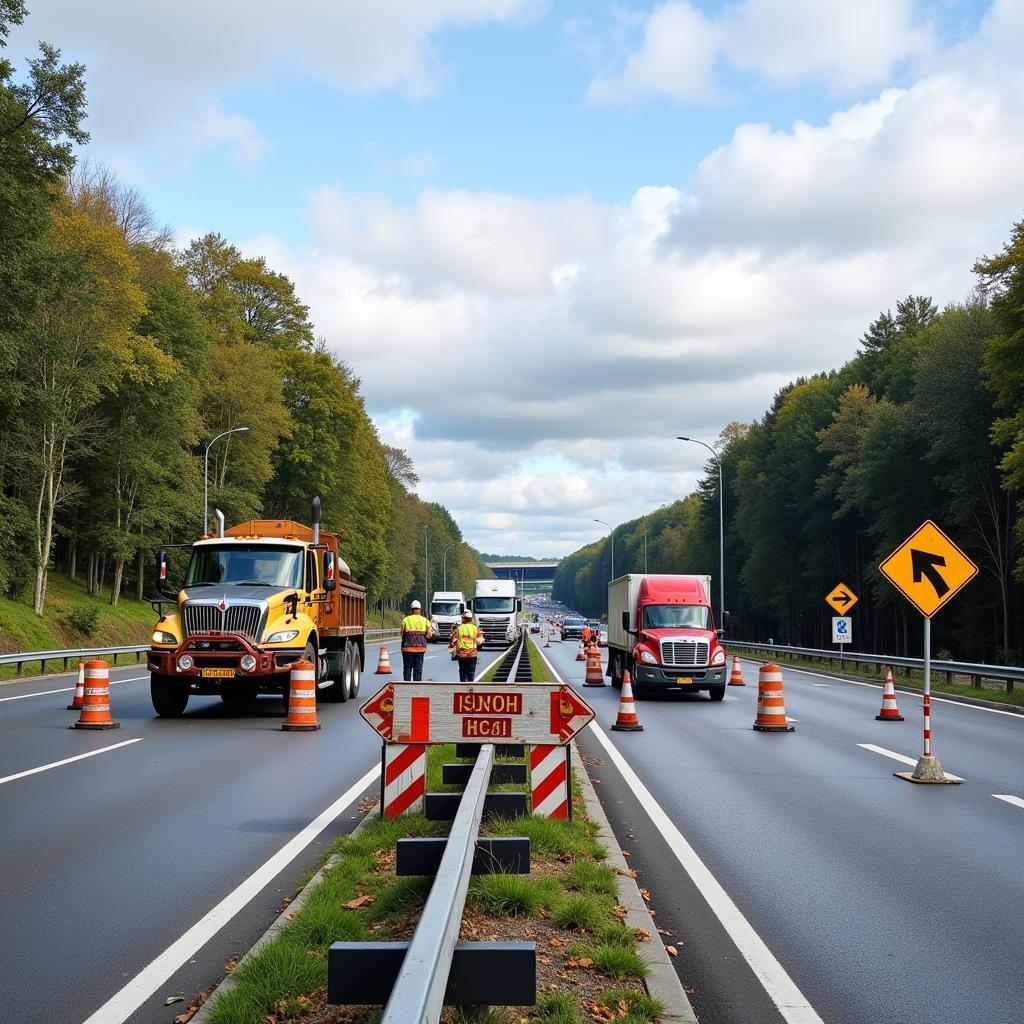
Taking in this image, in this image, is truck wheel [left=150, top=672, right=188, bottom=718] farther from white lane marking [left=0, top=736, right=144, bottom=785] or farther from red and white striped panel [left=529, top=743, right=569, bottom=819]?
red and white striped panel [left=529, top=743, right=569, bottom=819]

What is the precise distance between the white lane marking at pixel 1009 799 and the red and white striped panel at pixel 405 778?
5.60 metres

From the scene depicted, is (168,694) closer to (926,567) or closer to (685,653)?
(685,653)

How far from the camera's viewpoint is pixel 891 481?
187 ft

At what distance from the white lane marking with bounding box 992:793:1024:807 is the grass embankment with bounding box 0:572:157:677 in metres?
25.5

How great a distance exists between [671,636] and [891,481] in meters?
35.4

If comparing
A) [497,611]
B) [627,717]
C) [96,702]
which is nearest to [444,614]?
[497,611]

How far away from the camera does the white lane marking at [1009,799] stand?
10977 millimetres

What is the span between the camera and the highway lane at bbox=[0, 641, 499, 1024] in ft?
18.3

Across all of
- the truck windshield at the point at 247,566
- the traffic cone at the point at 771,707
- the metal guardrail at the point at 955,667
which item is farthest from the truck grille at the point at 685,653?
the truck windshield at the point at 247,566

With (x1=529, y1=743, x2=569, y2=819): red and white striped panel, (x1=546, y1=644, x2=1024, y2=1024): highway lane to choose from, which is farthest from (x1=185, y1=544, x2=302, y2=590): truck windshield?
(x1=529, y1=743, x2=569, y2=819): red and white striped panel

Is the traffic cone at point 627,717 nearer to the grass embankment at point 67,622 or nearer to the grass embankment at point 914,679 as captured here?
the grass embankment at point 914,679

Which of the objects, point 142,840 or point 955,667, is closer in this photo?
point 142,840

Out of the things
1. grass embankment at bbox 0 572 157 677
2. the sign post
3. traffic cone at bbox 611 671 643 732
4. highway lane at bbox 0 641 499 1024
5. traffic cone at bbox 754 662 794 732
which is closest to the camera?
highway lane at bbox 0 641 499 1024

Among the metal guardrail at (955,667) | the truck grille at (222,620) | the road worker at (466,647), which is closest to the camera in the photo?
the truck grille at (222,620)
